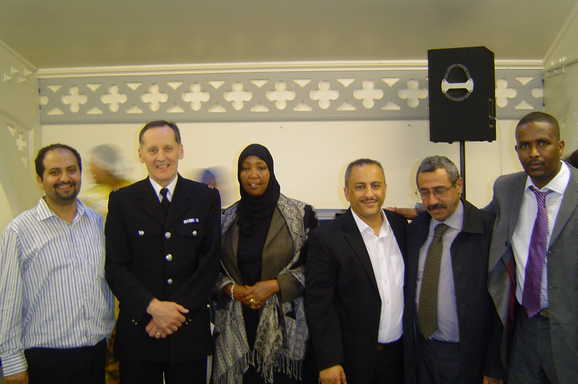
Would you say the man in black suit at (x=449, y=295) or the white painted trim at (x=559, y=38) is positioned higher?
the white painted trim at (x=559, y=38)

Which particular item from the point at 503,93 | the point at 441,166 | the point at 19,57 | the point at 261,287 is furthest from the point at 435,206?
the point at 19,57

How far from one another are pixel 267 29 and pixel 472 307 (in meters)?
2.16

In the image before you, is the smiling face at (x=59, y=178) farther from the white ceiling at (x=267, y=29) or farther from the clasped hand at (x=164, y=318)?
the white ceiling at (x=267, y=29)

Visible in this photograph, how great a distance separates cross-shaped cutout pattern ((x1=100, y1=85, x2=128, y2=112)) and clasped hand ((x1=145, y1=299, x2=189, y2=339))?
2069 millimetres

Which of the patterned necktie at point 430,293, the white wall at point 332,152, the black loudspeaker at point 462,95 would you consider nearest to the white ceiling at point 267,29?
the black loudspeaker at point 462,95

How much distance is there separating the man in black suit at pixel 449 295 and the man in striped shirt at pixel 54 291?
1363 millimetres

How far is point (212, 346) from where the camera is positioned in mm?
1976

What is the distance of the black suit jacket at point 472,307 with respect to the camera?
1.76 metres

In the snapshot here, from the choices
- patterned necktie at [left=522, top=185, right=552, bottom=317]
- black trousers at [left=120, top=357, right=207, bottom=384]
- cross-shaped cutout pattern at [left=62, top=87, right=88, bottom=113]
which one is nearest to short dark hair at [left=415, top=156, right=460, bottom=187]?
patterned necktie at [left=522, top=185, right=552, bottom=317]

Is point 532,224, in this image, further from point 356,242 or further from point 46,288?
point 46,288

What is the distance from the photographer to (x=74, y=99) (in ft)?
11.3

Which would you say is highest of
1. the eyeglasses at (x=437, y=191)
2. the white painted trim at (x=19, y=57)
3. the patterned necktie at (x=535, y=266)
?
the white painted trim at (x=19, y=57)

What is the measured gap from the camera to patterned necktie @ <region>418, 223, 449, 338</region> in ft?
5.94

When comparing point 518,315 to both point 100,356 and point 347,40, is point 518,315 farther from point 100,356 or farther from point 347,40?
point 347,40
